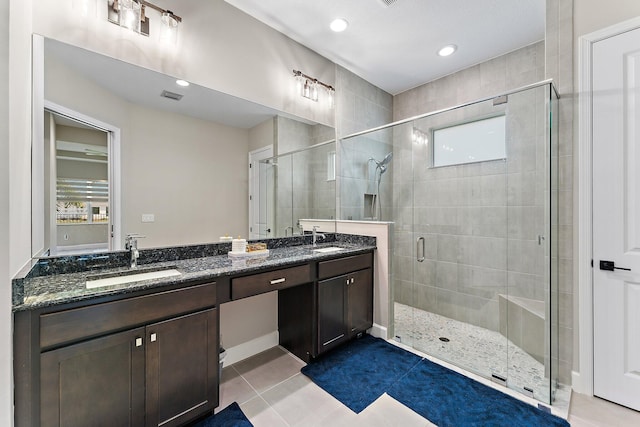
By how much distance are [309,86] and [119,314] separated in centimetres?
257

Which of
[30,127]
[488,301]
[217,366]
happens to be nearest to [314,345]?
[217,366]

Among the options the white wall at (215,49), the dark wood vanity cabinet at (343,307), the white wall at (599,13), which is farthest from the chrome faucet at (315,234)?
the white wall at (599,13)

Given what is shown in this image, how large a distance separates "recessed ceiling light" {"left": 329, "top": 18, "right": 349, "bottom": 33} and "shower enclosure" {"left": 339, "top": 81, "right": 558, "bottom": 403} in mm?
1062

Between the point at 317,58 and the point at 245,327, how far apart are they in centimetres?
285

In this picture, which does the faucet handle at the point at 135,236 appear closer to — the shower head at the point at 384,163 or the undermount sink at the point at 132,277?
the undermount sink at the point at 132,277

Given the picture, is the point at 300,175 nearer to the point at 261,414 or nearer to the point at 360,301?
the point at 360,301

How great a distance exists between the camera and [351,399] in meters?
1.80

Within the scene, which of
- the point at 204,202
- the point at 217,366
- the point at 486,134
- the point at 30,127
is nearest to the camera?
the point at 30,127

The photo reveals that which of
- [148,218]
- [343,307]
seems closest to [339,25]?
[148,218]

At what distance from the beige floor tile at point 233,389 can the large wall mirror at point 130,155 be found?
1063 mm

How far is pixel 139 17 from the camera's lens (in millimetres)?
1762

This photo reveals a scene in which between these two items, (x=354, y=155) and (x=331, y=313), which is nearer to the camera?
(x=331, y=313)

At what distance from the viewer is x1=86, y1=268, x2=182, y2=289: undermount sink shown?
147cm

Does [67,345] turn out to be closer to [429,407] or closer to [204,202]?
[204,202]
